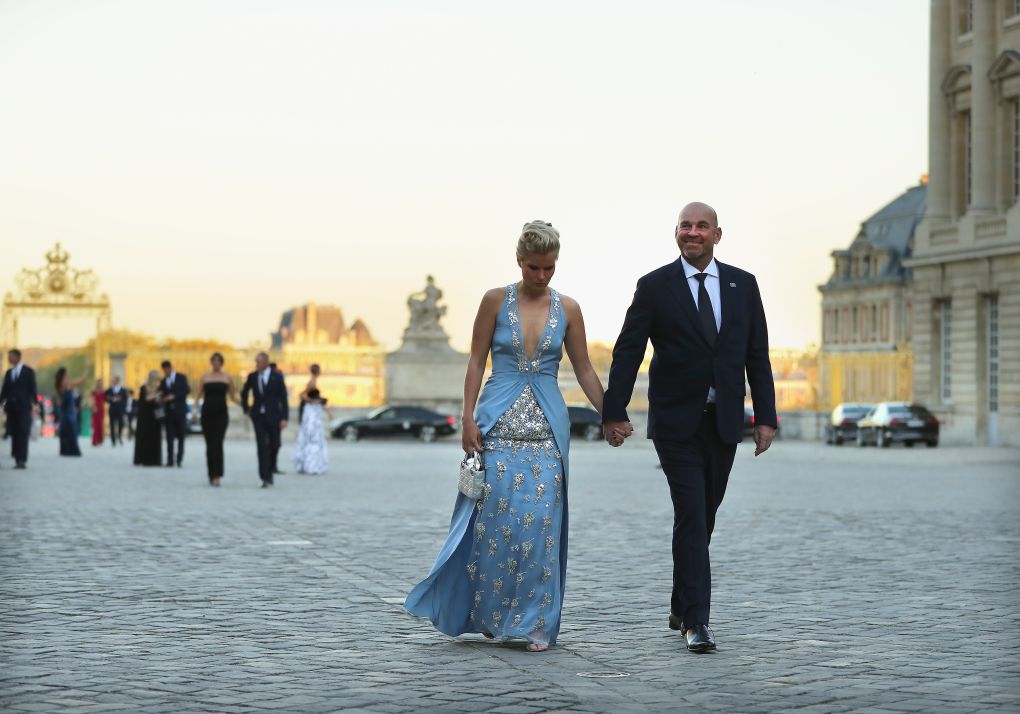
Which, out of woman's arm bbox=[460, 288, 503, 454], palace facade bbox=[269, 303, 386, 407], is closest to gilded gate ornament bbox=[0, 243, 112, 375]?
palace facade bbox=[269, 303, 386, 407]

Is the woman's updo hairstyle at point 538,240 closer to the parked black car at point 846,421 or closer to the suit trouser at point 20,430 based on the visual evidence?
the suit trouser at point 20,430

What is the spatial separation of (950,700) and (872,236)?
105 meters

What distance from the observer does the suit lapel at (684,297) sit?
796 cm

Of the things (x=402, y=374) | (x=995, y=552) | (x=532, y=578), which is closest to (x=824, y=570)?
(x=995, y=552)

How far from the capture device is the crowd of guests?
73.5ft

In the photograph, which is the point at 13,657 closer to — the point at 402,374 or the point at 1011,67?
the point at 1011,67

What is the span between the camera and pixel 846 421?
4906 centimetres

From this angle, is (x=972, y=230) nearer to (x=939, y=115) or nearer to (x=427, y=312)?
(x=939, y=115)

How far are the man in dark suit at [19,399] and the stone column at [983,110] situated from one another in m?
29.0

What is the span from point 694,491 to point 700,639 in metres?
0.64

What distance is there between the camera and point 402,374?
56.3 m

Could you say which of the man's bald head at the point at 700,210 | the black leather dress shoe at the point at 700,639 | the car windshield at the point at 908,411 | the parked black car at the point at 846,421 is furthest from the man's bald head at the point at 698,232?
the parked black car at the point at 846,421

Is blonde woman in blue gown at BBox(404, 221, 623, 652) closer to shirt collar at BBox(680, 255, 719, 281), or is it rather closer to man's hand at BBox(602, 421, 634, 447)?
man's hand at BBox(602, 421, 634, 447)

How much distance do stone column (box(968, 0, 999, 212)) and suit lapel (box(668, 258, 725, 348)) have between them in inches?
1649
